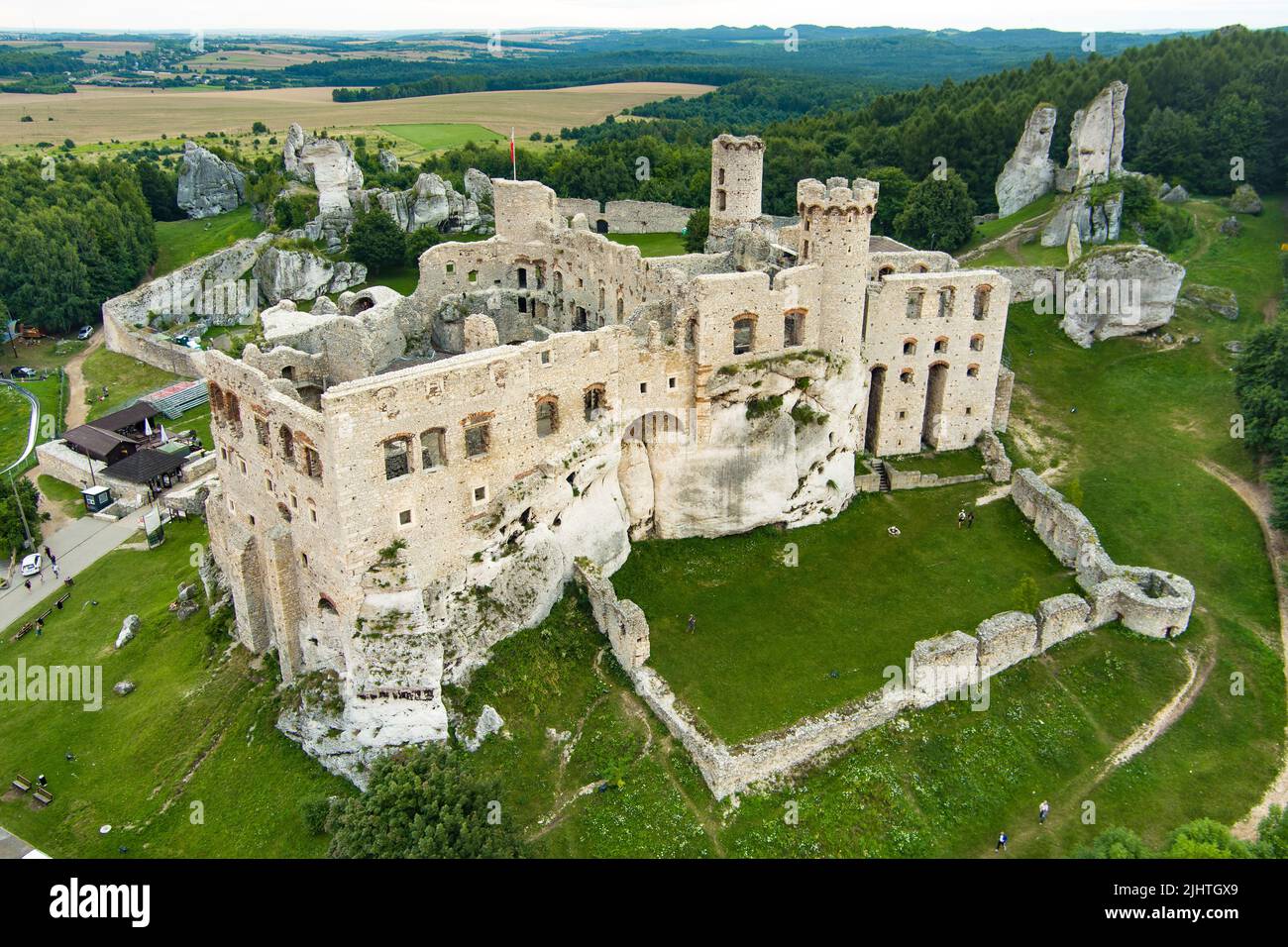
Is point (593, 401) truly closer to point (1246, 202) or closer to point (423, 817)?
point (423, 817)

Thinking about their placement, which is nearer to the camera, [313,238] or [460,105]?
[313,238]

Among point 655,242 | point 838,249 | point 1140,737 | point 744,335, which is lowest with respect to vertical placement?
point 1140,737

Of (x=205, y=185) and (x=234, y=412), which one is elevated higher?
(x=234, y=412)

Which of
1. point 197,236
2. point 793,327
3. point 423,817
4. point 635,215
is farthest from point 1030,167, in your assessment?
point 197,236

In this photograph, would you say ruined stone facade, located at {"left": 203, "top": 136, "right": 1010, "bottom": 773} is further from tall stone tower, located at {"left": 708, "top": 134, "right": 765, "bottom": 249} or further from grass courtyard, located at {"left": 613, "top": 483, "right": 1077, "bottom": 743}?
grass courtyard, located at {"left": 613, "top": 483, "right": 1077, "bottom": 743}

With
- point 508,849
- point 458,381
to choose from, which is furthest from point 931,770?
point 458,381

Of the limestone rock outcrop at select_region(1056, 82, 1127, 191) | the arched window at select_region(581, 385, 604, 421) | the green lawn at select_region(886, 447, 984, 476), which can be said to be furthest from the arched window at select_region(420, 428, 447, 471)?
the limestone rock outcrop at select_region(1056, 82, 1127, 191)

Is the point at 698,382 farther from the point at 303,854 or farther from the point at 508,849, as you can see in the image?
the point at 303,854

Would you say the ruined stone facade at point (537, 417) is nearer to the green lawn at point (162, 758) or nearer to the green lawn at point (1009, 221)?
the green lawn at point (162, 758)
